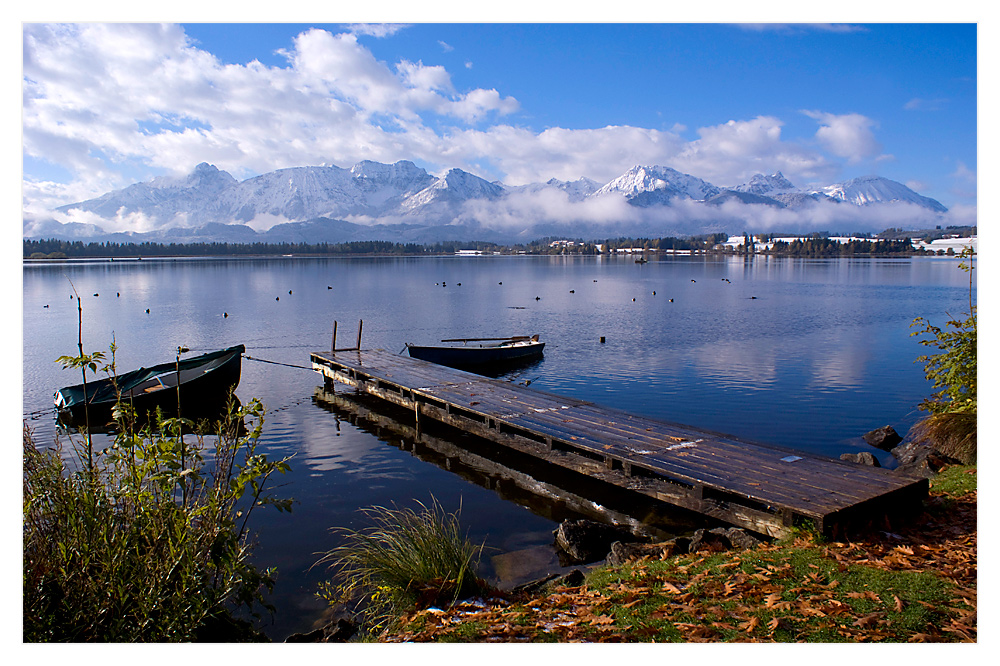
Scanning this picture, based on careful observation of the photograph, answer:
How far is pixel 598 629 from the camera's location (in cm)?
611

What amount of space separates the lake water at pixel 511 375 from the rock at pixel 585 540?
0.58 m

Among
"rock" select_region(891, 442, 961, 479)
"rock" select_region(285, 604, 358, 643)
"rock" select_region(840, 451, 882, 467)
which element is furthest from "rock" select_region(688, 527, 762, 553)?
"rock" select_region(840, 451, 882, 467)

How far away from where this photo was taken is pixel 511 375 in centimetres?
2886

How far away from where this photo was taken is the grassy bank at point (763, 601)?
18.9 ft

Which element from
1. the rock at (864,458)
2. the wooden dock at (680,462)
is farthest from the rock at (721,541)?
the rock at (864,458)

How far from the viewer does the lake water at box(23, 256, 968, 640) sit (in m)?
13.1

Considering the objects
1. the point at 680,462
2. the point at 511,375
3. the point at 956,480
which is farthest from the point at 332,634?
the point at 511,375

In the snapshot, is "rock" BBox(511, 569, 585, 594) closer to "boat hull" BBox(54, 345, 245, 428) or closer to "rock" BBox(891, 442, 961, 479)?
"rock" BBox(891, 442, 961, 479)

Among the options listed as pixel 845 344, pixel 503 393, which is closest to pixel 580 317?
pixel 845 344

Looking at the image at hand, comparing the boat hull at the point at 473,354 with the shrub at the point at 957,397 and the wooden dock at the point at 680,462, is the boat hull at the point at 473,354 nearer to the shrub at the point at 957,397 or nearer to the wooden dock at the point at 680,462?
the wooden dock at the point at 680,462

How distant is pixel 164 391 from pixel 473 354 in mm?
13954

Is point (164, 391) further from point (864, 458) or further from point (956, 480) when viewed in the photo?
point (956, 480)

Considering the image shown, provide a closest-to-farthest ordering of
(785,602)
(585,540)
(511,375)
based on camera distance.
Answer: (785,602) → (585,540) → (511,375)
